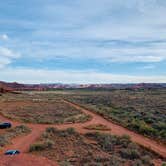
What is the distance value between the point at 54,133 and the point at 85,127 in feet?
13.4

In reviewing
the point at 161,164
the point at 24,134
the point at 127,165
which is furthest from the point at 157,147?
the point at 24,134

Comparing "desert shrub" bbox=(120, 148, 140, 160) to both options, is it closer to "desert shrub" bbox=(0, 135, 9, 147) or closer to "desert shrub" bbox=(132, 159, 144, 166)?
"desert shrub" bbox=(132, 159, 144, 166)

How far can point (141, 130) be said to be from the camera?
2334 cm

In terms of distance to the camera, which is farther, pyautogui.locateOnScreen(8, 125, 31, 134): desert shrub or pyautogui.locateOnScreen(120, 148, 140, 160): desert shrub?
pyautogui.locateOnScreen(8, 125, 31, 134): desert shrub

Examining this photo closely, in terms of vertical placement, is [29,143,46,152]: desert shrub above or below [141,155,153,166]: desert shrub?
above

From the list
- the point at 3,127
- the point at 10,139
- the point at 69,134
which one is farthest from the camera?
the point at 3,127

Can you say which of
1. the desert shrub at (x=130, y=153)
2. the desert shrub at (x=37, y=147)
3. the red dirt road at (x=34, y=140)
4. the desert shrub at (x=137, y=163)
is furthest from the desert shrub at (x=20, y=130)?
the desert shrub at (x=137, y=163)

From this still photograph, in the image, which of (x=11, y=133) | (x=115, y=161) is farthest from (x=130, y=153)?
(x=11, y=133)

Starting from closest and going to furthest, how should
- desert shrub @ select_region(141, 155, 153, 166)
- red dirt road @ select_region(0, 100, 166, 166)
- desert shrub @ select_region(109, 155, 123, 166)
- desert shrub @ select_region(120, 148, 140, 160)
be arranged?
red dirt road @ select_region(0, 100, 166, 166) → desert shrub @ select_region(109, 155, 123, 166) → desert shrub @ select_region(141, 155, 153, 166) → desert shrub @ select_region(120, 148, 140, 160)

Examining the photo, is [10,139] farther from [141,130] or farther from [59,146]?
[141,130]

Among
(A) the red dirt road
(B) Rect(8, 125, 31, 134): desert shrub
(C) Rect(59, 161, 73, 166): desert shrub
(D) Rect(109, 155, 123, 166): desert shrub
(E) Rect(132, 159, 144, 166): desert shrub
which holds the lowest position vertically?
(E) Rect(132, 159, 144, 166): desert shrub

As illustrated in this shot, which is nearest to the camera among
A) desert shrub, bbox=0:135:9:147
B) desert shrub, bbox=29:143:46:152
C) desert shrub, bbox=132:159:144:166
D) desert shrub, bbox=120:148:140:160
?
desert shrub, bbox=132:159:144:166

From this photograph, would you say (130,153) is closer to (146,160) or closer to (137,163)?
(146,160)

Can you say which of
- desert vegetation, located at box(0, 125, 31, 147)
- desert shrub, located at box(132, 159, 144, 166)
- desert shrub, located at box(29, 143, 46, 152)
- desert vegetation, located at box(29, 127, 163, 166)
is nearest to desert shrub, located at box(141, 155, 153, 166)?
desert vegetation, located at box(29, 127, 163, 166)
